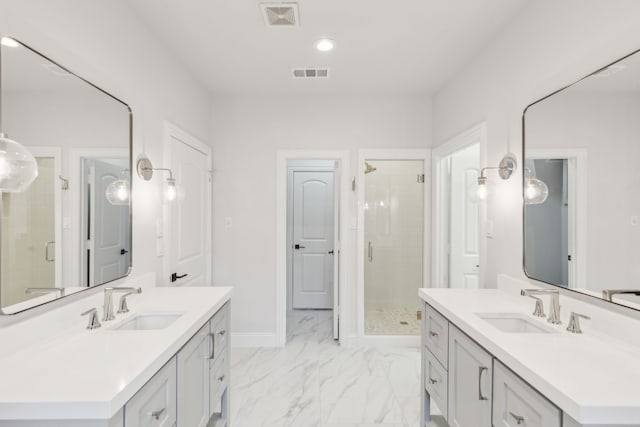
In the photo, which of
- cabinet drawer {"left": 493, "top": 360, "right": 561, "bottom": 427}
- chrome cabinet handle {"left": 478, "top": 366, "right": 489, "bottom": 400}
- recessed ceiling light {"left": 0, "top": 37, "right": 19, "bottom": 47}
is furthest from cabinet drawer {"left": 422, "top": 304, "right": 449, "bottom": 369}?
recessed ceiling light {"left": 0, "top": 37, "right": 19, "bottom": 47}

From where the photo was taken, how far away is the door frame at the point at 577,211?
1548 mm

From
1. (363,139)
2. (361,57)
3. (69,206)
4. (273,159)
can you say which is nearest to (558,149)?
(361,57)

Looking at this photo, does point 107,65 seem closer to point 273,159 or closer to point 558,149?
point 273,159

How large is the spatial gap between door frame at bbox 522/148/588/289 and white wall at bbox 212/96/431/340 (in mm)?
2026

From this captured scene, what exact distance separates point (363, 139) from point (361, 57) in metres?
0.97

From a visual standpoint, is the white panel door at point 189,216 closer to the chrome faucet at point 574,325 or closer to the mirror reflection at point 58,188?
the mirror reflection at point 58,188

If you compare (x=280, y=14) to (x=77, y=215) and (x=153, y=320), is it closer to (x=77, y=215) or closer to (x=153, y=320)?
(x=77, y=215)

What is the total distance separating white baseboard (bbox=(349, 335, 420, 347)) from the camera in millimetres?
3553

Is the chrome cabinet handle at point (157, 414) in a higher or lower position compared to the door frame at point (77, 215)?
lower

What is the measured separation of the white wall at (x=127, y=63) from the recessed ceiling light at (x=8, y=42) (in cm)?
2

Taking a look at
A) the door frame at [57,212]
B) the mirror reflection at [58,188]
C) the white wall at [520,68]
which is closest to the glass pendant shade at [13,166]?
the mirror reflection at [58,188]

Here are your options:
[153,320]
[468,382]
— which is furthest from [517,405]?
[153,320]

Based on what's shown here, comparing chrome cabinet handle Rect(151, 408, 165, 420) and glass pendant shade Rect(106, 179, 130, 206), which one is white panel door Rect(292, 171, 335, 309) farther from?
chrome cabinet handle Rect(151, 408, 165, 420)

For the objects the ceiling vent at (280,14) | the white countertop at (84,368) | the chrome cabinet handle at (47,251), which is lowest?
the white countertop at (84,368)
